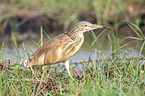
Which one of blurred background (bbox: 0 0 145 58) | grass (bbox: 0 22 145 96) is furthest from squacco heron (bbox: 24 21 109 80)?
blurred background (bbox: 0 0 145 58)

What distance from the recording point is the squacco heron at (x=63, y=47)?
3.44 m

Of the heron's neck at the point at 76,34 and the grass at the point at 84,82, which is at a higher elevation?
the heron's neck at the point at 76,34

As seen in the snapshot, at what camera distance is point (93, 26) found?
3.42 meters

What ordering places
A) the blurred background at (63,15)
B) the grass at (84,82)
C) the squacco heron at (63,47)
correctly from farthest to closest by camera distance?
the blurred background at (63,15)
the squacco heron at (63,47)
the grass at (84,82)

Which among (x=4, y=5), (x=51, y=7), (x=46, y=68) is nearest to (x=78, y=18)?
(x=51, y=7)

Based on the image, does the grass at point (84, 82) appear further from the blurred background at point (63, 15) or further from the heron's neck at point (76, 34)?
the blurred background at point (63, 15)

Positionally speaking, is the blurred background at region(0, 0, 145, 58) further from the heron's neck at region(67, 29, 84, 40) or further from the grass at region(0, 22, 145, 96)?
the heron's neck at region(67, 29, 84, 40)

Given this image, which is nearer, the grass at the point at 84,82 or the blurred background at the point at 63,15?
the grass at the point at 84,82

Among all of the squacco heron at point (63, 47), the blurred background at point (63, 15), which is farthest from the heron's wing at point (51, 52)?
the blurred background at point (63, 15)

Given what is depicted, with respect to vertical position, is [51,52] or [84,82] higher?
[51,52]

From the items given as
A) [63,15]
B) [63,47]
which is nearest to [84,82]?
[63,47]

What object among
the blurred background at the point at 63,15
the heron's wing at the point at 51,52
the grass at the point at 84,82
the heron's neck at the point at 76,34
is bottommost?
the grass at the point at 84,82

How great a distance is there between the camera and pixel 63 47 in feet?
11.5

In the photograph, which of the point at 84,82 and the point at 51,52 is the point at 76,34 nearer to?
the point at 51,52
